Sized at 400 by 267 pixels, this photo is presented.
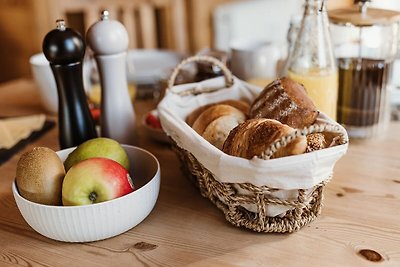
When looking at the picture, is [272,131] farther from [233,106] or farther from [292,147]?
[233,106]

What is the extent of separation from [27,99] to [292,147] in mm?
1024

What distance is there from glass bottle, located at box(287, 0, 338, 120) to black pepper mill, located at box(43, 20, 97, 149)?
0.42m

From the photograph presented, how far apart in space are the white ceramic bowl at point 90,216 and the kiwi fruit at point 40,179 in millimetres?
17

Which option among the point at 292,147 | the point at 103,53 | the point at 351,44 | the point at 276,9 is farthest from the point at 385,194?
the point at 276,9

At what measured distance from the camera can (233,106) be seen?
2.99ft

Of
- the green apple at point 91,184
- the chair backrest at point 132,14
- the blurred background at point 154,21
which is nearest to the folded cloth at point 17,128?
the green apple at point 91,184

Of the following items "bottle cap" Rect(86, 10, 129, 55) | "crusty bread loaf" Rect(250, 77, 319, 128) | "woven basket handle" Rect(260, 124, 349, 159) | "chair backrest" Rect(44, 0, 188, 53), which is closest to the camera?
"woven basket handle" Rect(260, 124, 349, 159)

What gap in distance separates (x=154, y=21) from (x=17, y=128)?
5.02 feet

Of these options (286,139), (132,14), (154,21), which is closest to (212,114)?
(286,139)

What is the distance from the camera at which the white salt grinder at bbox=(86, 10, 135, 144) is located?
89 centimetres

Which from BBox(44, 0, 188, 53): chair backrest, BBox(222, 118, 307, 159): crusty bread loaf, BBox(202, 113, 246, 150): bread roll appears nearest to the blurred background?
BBox(44, 0, 188, 53): chair backrest

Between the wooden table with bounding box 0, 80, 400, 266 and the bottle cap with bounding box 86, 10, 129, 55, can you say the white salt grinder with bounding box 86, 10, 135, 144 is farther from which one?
the wooden table with bounding box 0, 80, 400, 266

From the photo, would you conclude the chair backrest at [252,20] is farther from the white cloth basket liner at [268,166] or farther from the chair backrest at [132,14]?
the white cloth basket liner at [268,166]

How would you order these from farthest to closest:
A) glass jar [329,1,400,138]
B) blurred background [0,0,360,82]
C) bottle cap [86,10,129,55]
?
blurred background [0,0,360,82]
glass jar [329,1,400,138]
bottle cap [86,10,129,55]
